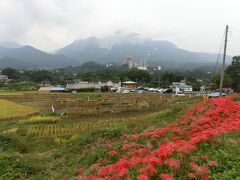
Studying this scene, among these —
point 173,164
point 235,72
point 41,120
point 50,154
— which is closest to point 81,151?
point 50,154

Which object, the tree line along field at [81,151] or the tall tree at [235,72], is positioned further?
the tall tree at [235,72]

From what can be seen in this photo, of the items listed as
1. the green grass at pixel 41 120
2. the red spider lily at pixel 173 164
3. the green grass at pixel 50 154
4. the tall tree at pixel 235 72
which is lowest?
the green grass at pixel 41 120

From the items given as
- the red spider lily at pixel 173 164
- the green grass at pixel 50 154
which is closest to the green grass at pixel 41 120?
the green grass at pixel 50 154

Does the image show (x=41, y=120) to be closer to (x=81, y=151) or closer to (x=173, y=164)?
(x=81, y=151)

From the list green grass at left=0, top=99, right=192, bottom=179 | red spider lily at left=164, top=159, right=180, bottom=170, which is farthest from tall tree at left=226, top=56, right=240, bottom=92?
red spider lily at left=164, top=159, right=180, bottom=170

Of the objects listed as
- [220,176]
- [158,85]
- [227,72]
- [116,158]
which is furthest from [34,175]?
[158,85]

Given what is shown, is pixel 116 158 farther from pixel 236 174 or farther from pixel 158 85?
pixel 158 85

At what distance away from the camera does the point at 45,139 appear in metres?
19.9

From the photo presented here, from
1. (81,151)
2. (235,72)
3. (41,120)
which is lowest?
(41,120)

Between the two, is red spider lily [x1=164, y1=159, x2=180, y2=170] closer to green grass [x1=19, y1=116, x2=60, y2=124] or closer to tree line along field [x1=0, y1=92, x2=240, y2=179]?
tree line along field [x1=0, y1=92, x2=240, y2=179]

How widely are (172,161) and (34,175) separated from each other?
6371 millimetres

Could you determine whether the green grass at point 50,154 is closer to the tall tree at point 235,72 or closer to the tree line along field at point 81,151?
the tree line along field at point 81,151

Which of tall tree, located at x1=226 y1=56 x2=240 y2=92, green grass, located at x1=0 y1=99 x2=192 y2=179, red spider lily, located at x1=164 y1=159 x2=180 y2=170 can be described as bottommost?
green grass, located at x1=0 y1=99 x2=192 y2=179

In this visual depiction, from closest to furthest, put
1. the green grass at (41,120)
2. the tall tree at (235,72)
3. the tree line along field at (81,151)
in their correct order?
the tree line along field at (81,151)
the green grass at (41,120)
the tall tree at (235,72)
